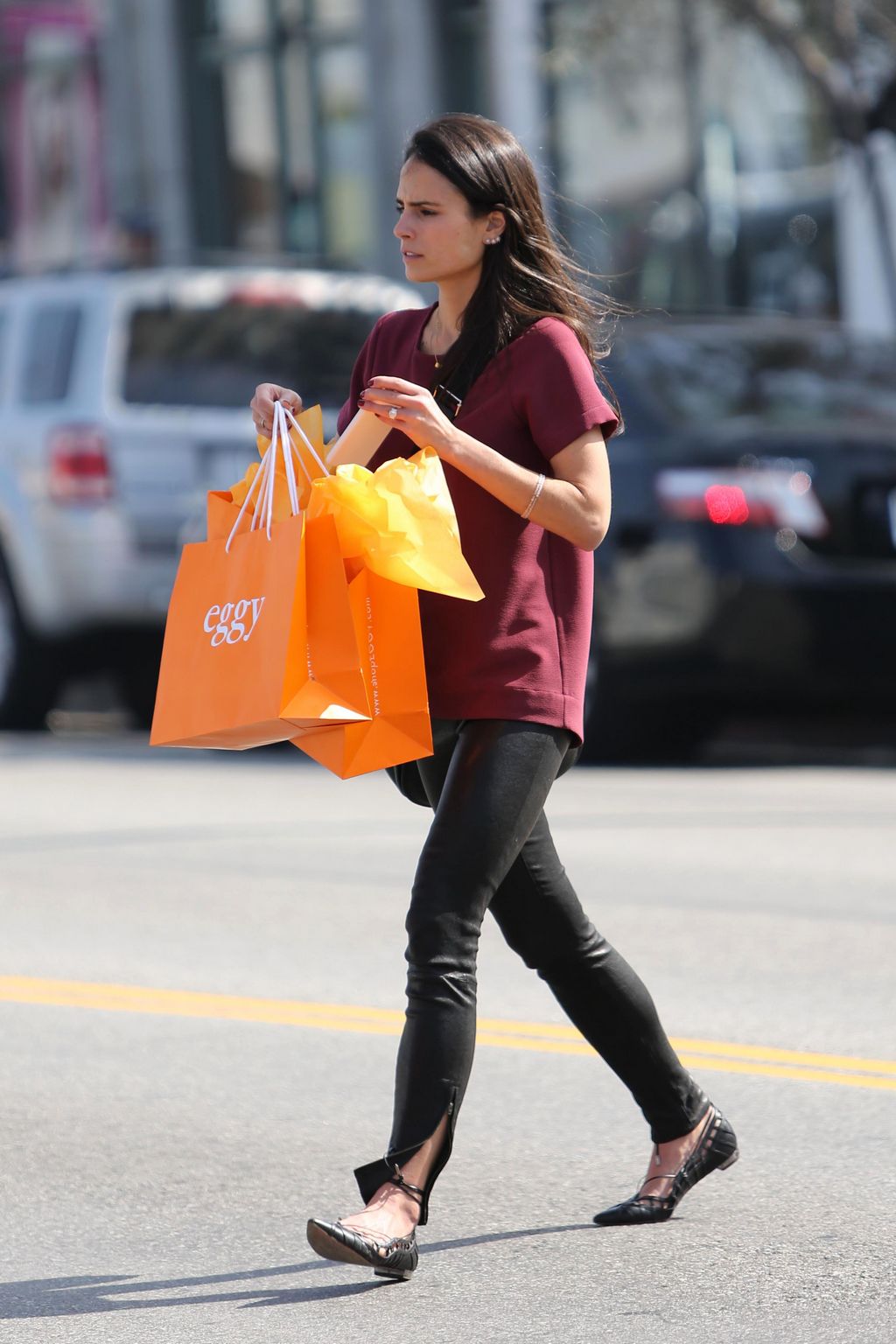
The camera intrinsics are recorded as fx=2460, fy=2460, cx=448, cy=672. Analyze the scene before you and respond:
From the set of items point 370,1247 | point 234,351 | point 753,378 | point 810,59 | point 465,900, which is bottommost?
point 370,1247

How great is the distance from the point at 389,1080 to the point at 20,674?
718 cm

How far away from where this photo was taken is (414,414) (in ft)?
11.9

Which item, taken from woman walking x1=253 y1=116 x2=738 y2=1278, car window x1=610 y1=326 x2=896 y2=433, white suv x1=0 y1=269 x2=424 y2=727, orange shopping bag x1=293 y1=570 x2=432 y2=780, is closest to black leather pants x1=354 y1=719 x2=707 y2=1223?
woman walking x1=253 y1=116 x2=738 y2=1278

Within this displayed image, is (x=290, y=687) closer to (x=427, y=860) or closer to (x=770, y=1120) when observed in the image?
(x=427, y=860)

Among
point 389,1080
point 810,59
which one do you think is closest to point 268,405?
point 389,1080

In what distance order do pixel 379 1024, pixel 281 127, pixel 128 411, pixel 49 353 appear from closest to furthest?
pixel 379 1024
pixel 128 411
pixel 49 353
pixel 281 127

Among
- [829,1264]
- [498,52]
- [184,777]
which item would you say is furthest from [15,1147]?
[498,52]

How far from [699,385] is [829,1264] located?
6458mm

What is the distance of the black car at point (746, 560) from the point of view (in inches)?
366

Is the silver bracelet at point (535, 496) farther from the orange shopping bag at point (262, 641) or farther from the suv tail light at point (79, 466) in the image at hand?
the suv tail light at point (79, 466)

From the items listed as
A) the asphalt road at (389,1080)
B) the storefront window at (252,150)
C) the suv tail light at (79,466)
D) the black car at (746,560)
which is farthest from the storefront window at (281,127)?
the asphalt road at (389,1080)

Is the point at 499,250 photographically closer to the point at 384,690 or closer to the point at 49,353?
the point at 384,690

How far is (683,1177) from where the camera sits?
13.6ft

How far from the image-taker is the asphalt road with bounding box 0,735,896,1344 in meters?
3.74
